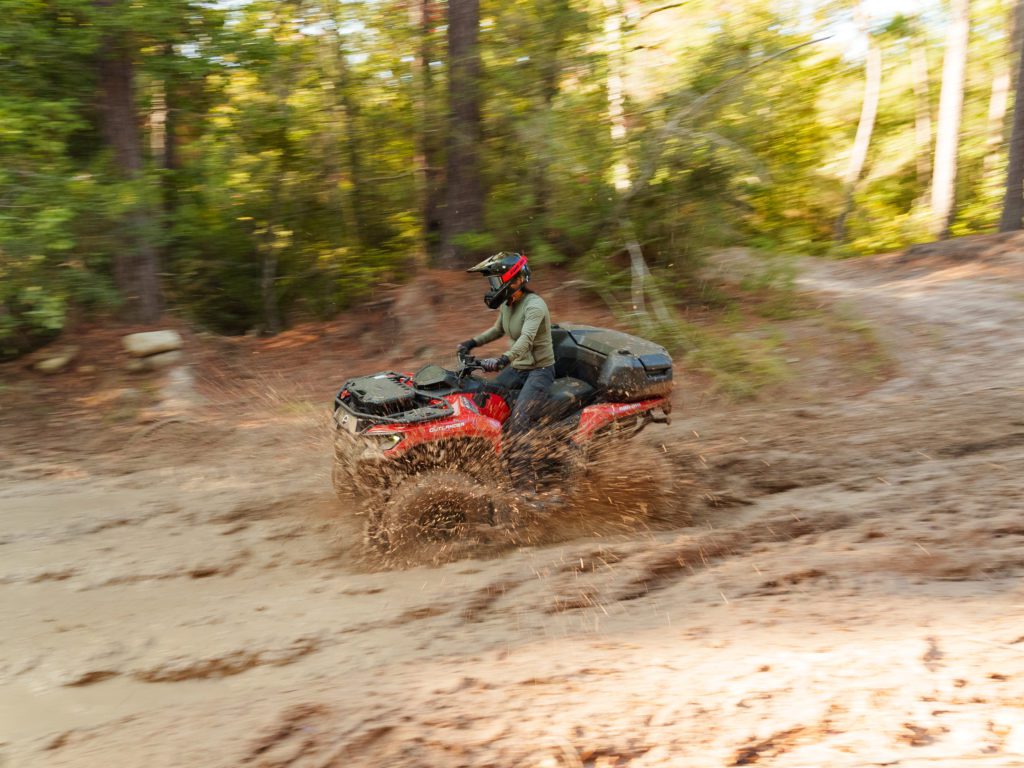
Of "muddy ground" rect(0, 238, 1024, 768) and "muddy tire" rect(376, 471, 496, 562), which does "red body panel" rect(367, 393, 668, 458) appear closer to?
"muddy tire" rect(376, 471, 496, 562)

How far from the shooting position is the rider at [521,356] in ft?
19.9

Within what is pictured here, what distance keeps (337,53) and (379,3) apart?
1.03 meters

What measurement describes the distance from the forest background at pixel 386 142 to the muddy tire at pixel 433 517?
622 centimetres

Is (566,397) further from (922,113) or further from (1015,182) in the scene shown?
(922,113)

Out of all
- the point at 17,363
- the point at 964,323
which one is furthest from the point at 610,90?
the point at 17,363

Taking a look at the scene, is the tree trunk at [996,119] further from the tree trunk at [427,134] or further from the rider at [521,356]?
the rider at [521,356]

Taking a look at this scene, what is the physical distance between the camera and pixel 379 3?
12.5 meters

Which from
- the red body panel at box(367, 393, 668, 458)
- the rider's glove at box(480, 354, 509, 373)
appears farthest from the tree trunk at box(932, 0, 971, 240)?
the rider's glove at box(480, 354, 509, 373)

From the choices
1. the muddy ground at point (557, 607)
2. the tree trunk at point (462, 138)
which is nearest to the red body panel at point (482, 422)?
the muddy ground at point (557, 607)

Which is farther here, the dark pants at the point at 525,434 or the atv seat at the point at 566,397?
the atv seat at the point at 566,397

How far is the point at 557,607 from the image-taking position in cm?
473

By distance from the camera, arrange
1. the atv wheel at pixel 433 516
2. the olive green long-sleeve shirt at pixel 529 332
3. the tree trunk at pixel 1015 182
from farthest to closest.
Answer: the tree trunk at pixel 1015 182, the olive green long-sleeve shirt at pixel 529 332, the atv wheel at pixel 433 516

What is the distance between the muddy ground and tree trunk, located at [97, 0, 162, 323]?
8.36 feet

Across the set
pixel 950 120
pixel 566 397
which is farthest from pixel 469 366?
pixel 950 120
